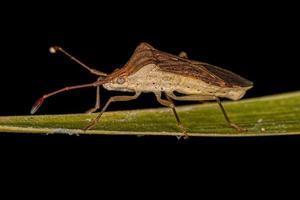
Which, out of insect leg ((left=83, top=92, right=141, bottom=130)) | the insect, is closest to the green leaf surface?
insect leg ((left=83, top=92, right=141, bottom=130))

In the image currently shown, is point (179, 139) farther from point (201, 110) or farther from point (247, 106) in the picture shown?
point (247, 106)

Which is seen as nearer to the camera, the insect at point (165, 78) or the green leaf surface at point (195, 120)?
the green leaf surface at point (195, 120)

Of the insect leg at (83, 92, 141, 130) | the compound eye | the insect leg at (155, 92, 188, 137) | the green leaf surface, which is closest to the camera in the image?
the green leaf surface

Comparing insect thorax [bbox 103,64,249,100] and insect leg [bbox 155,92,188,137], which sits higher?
insect thorax [bbox 103,64,249,100]

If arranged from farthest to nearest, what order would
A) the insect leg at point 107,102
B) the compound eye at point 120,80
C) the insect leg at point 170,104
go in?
the compound eye at point 120,80
the insect leg at point 170,104
the insect leg at point 107,102

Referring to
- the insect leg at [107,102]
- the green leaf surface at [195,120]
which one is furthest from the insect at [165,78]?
the green leaf surface at [195,120]

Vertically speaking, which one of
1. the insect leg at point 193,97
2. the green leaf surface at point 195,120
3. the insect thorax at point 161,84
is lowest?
the green leaf surface at point 195,120

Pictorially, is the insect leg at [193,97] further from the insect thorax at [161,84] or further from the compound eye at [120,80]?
the compound eye at [120,80]

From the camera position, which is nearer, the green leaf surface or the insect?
the green leaf surface

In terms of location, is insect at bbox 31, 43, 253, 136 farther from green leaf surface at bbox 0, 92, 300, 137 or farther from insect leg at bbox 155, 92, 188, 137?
green leaf surface at bbox 0, 92, 300, 137
